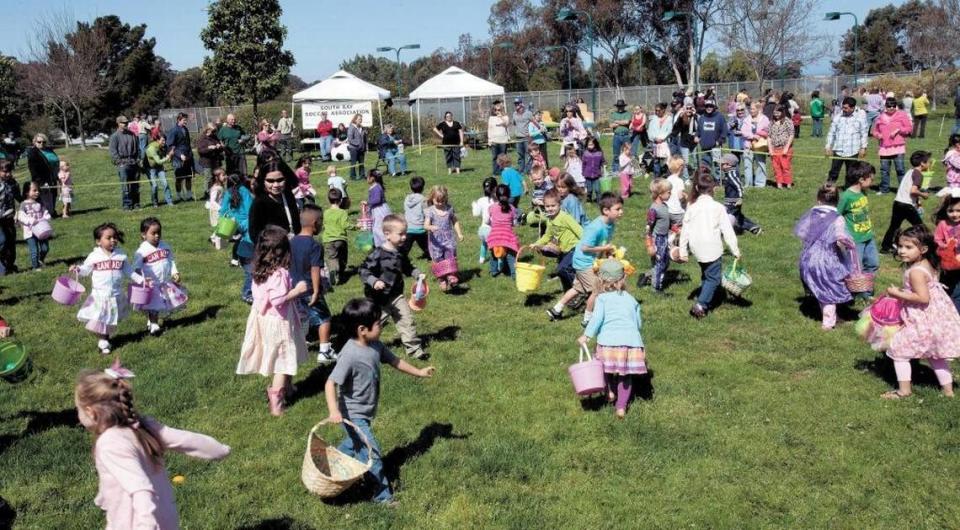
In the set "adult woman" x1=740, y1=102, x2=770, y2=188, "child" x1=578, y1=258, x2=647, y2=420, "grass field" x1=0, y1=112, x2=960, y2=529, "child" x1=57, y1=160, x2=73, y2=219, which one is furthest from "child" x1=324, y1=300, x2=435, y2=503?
"child" x1=57, y1=160, x2=73, y2=219

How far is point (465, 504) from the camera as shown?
5551mm

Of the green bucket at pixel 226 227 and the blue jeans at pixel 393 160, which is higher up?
the blue jeans at pixel 393 160

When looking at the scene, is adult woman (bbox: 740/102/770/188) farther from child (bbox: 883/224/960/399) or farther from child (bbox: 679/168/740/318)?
child (bbox: 883/224/960/399)

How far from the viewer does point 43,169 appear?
18.0 metres

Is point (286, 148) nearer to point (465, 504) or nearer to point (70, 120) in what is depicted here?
point (465, 504)

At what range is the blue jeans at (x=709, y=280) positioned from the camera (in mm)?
9273

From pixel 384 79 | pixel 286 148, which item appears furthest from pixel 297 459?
pixel 384 79

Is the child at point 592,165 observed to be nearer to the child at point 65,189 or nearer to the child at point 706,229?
the child at point 706,229

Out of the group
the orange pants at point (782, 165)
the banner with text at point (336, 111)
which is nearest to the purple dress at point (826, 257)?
the orange pants at point (782, 165)

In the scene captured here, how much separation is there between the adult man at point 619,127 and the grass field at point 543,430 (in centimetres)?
1013

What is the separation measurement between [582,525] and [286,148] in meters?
27.5

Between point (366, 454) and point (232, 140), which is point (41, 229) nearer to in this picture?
point (232, 140)

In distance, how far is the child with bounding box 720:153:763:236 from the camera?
43.7 feet

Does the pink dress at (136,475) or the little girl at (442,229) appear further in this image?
the little girl at (442,229)
